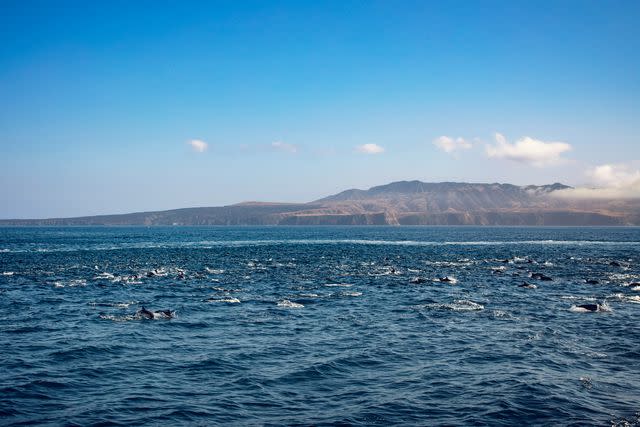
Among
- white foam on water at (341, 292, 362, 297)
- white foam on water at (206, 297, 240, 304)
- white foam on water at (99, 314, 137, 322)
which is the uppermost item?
white foam on water at (99, 314, 137, 322)

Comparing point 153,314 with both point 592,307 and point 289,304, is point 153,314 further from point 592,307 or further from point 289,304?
point 592,307

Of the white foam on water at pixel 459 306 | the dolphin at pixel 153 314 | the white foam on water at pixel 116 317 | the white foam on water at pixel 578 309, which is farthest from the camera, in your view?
the white foam on water at pixel 459 306

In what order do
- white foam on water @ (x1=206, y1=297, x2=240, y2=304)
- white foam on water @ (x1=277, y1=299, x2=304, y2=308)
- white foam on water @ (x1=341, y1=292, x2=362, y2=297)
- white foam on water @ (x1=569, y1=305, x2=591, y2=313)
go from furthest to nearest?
white foam on water @ (x1=341, y1=292, x2=362, y2=297), white foam on water @ (x1=206, y1=297, x2=240, y2=304), white foam on water @ (x1=277, y1=299, x2=304, y2=308), white foam on water @ (x1=569, y1=305, x2=591, y2=313)

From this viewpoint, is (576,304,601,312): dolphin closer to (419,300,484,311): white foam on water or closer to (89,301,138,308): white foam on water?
(419,300,484,311): white foam on water

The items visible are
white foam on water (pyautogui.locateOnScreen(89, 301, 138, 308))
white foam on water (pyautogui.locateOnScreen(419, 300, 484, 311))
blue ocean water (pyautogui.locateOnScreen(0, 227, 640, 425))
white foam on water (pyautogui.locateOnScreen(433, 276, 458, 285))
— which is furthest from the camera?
white foam on water (pyautogui.locateOnScreen(433, 276, 458, 285))

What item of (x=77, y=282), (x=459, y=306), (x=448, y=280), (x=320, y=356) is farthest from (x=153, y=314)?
(x=448, y=280)

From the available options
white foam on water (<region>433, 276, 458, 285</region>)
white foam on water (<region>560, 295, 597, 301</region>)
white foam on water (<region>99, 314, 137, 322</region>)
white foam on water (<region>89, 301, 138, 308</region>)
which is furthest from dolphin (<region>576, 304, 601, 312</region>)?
white foam on water (<region>89, 301, 138, 308</region>)

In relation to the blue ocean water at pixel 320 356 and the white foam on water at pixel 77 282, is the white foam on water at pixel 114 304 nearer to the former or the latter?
the blue ocean water at pixel 320 356

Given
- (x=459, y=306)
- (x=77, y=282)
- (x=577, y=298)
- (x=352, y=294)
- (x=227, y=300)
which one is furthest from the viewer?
(x=77, y=282)

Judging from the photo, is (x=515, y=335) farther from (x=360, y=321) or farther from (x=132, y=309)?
(x=132, y=309)

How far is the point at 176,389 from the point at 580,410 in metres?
15.6

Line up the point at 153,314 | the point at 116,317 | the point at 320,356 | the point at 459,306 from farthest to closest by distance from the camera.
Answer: the point at 459,306 → the point at 153,314 → the point at 116,317 → the point at 320,356

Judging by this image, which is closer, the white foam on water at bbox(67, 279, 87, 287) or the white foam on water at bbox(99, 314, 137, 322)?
the white foam on water at bbox(99, 314, 137, 322)

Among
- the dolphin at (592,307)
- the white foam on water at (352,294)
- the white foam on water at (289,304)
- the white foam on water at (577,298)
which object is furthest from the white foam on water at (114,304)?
the white foam on water at (577,298)
